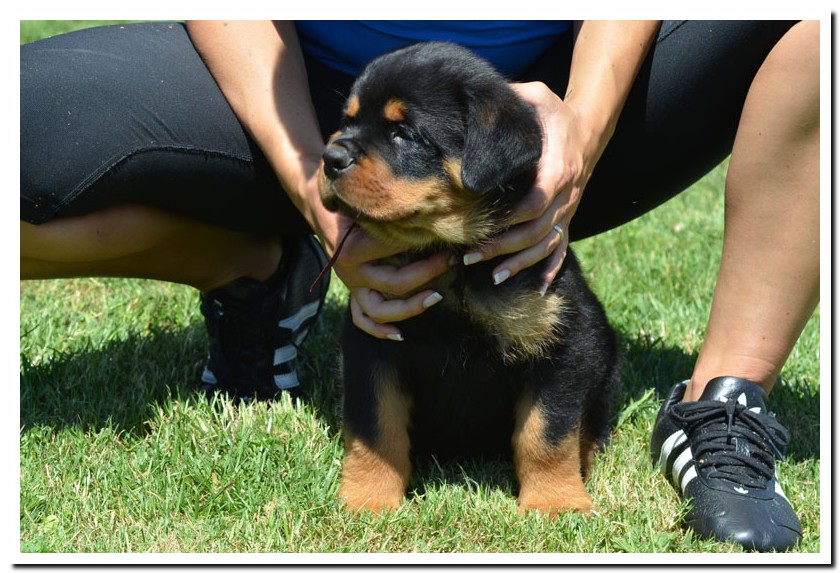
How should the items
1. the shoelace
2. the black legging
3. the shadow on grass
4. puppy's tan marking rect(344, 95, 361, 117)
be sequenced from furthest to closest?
the shadow on grass < the black legging < the shoelace < puppy's tan marking rect(344, 95, 361, 117)

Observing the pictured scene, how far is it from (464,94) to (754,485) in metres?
1.18

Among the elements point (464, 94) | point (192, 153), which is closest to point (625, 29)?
point (464, 94)

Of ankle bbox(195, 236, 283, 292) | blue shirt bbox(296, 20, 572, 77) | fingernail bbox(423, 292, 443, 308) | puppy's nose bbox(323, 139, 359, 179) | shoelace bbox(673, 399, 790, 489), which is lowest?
shoelace bbox(673, 399, 790, 489)

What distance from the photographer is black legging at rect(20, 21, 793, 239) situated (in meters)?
2.73

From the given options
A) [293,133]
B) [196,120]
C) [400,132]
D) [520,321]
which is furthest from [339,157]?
[196,120]

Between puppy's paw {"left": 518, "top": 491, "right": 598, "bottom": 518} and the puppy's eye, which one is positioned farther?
puppy's paw {"left": 518, "top": 491, "right": 598, "bottom": 518}

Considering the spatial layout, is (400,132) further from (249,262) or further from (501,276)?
(249,262)

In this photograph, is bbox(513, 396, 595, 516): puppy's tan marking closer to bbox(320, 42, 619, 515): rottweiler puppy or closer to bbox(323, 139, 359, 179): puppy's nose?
bbox(320, 42, 619, 515): rottweiler puppy

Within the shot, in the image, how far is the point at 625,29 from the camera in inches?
107

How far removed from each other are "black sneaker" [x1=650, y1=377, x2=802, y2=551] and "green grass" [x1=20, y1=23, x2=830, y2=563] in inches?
2.1

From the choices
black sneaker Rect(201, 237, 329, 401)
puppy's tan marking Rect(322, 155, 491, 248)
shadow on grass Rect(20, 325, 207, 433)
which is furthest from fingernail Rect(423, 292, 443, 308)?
shadow on grass Rect(20, 325, 207, 433)

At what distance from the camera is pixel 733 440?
2670 mm

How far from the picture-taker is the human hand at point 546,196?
242 centimetres

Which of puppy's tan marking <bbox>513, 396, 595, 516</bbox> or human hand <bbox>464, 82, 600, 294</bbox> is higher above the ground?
human hand <bbox>464, 82, 600, 294</bbox>
